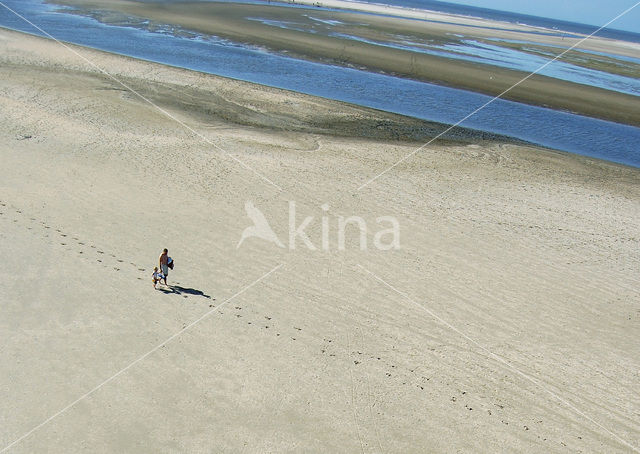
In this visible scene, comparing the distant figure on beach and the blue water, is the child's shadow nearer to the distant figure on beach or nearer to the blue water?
the distant figure on beach

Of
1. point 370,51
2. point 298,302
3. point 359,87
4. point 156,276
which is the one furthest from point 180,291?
point 370,51

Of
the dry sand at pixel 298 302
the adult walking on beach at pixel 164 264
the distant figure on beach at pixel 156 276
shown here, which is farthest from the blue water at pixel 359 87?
the distant figure on beach at pixel 156 276

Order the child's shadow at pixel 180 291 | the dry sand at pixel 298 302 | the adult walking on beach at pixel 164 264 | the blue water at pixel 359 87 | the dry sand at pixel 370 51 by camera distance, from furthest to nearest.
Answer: the dry sand at pixel 370 51 < the blue water at pixel 359 87 < the child's shadow at pixel 180 291 < the adult walking on beach at pixel 164 264 < the dry sand at pixel 298 302

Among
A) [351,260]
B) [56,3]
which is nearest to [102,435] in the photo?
[351,260]

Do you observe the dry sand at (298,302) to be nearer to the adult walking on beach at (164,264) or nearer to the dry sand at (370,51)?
the adult walking on beach at (164,264)

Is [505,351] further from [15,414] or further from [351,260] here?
[15,414]

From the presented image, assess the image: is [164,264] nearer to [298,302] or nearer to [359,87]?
[298,302]

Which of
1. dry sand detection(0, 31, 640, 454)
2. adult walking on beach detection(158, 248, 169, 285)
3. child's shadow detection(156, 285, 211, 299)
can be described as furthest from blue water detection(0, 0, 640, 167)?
→ adult walking on beach detection(158, 248, 169, 285)

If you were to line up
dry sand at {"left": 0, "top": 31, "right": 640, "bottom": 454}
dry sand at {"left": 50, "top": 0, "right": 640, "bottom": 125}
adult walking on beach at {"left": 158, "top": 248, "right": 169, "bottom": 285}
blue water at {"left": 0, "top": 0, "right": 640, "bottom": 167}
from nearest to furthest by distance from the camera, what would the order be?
A: dry sand at {"left": 0, "top": 31, "right": 640, "bottom": 454}, adult walking on beach at {"left": 158, "top": 248, "right": 169, "bottom": 285}, blue water at {"left": 0, "top": 0, "right": 640, "bottom": 167}, dry sand at {"left": 50, "top": 0, "right": 640, "bottom": 125}
